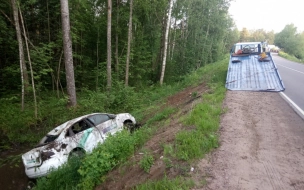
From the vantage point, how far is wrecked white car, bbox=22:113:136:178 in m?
5.47

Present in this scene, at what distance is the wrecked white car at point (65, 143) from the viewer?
5.47m

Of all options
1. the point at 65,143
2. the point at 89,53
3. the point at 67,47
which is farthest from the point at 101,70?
the point at 65,143

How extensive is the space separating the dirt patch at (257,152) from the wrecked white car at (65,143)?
4010 millimetres

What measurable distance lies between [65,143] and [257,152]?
205 inches

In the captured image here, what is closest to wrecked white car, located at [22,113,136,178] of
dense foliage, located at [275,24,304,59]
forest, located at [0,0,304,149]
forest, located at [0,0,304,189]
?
forest, located at [0,0,304,189]

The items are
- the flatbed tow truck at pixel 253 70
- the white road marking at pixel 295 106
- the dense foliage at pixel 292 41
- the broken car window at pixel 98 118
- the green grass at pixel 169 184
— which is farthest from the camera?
the dense foliage at pixel 292 41

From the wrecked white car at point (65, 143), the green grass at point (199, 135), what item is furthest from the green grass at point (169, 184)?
the wrecked white car at point (65, 143)

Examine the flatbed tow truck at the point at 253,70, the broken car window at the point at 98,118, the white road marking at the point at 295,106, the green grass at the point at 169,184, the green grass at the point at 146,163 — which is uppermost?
the flatbed tow truck at the point at 253,70

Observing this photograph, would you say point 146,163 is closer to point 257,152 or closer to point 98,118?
point 257,152

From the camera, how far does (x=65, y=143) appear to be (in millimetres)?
5848

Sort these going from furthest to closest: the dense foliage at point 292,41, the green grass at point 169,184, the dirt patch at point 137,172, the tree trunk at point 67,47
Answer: the dense foliage at point 292,41, the tree trunk at point 67,47, the dirt patch at point 137,172, the green grass at point 169,184

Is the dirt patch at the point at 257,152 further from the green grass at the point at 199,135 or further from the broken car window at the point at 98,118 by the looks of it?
the broken car window at the point at 98,118

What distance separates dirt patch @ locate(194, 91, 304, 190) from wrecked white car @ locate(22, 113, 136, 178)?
4010mm

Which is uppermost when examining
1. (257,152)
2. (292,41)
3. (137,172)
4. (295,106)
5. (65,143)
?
(292,41)
